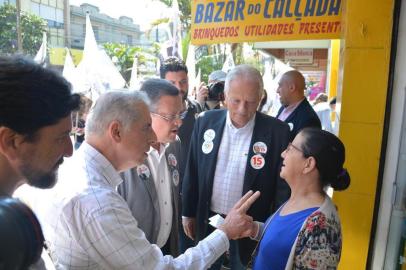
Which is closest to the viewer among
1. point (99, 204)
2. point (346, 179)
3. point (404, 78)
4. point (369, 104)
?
point (99, 204)

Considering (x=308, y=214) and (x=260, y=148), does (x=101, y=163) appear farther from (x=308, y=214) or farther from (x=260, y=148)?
(x=260, y=148)

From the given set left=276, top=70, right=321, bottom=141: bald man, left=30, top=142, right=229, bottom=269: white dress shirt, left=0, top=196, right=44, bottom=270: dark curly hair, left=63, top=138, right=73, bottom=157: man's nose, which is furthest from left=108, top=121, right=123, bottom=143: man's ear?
left=276, top=70, right=321, bottom=141: bald man


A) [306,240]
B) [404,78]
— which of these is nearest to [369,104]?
[404,78]

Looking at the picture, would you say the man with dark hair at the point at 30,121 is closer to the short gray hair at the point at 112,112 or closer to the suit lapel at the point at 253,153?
the short gray hair at the point at 112,112

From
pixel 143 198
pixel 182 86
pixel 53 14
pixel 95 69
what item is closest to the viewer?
pixel 143 198

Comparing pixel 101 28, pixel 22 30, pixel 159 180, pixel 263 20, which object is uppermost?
pixel 101 28

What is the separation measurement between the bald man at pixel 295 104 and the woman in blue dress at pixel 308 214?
230 cm

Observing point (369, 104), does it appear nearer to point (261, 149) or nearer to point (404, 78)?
point (404, 78)

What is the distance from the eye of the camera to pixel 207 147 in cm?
254

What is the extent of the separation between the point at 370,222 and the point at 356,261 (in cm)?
33

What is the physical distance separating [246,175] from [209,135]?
1.41ft

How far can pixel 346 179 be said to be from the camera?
1677mm

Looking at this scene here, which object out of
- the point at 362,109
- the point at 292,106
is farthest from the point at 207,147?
the point at 292,106

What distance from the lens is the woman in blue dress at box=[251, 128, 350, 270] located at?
146 cm
